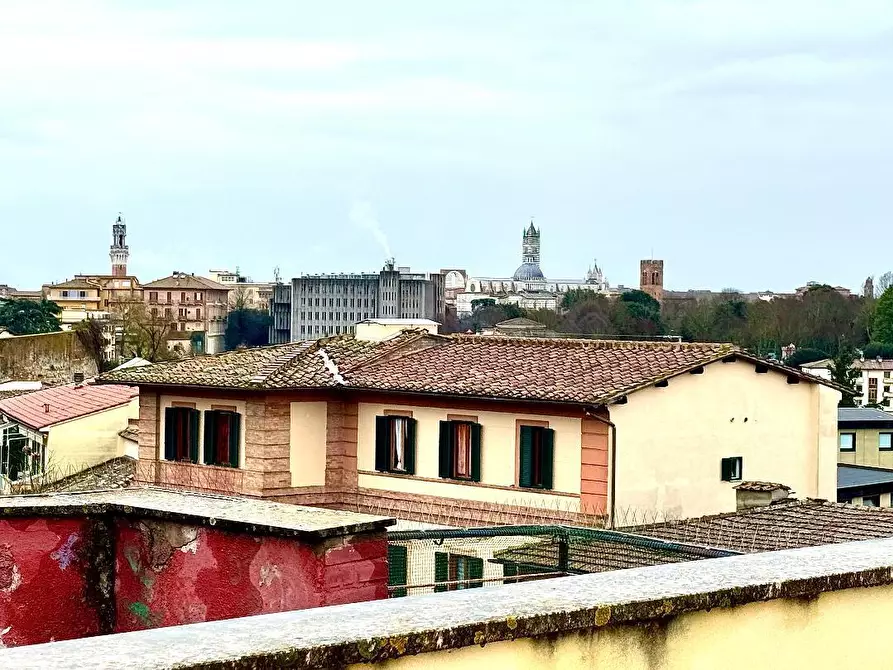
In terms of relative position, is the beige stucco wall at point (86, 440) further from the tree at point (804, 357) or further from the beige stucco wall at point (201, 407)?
the tree at point (804, 357)

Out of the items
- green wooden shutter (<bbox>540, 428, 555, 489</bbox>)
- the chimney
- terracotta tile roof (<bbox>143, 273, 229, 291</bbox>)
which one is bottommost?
the chimney

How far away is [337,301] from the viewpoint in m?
200

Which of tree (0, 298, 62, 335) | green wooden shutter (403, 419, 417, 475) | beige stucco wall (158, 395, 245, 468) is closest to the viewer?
green wooden shutter (403, 419, 417, 475)

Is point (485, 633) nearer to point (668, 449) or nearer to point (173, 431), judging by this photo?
point (668, 449)

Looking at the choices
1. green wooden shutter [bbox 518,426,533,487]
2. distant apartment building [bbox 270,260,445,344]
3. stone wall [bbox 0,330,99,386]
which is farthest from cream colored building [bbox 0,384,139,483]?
distant apartment building [bbox 270,260,445,344]

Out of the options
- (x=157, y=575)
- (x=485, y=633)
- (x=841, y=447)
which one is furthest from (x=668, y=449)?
(x=841, y=447)

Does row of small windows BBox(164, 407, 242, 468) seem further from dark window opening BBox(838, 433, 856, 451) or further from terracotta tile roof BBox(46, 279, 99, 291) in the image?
terracotta tile roof BBox(46, 279, 99, 291)

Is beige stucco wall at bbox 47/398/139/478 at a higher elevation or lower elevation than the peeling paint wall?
lower

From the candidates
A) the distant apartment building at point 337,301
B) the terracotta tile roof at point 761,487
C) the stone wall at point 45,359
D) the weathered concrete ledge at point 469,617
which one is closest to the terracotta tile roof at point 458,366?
the terracotta tile roof at point 761,487

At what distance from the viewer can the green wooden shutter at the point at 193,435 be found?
22578mm

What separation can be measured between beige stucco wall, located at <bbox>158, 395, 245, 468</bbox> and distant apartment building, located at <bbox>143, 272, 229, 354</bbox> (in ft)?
429

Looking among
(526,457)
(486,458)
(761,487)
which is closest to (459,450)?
(486,458)

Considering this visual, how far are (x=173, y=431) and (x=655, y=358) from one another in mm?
7786

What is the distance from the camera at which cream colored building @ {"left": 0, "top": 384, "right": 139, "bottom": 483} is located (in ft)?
94.7
